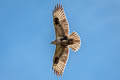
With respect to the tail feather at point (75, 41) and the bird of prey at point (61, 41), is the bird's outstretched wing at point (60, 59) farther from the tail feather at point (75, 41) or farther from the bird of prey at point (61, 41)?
the tail feather at point (75, 41)

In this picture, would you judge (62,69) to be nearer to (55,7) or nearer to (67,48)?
(67,48)

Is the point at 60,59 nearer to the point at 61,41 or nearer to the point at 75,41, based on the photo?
the point at 61,41

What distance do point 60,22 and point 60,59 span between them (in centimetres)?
329

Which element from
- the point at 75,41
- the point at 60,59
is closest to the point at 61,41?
the point at 75,41

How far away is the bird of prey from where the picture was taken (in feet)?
102

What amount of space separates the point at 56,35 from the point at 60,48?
57.3 inches

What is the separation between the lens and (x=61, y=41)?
103 feet

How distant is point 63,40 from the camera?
3139 centimetres

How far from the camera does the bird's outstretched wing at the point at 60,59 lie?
106ft

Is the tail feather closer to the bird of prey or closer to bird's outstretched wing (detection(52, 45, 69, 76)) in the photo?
the bird of prey

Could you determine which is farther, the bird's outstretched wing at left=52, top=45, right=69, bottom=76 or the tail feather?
the bird's outstretched wing at left=52, top=45, right=69, bottom=76

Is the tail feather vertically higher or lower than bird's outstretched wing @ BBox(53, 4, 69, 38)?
lower

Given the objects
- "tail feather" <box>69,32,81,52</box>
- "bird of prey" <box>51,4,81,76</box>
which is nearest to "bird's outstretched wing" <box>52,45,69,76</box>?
"bird of prey" <box>51,4,81,76</box>

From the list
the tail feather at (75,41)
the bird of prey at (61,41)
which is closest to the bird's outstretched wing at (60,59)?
the bird of prey at (61,41)
